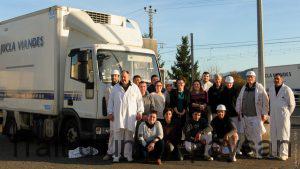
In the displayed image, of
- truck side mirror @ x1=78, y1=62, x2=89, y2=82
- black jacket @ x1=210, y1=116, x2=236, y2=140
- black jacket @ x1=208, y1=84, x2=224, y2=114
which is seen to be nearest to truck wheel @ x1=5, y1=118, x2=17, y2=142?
truck side mirror @ x1=78, y1=62, x2=89, y2=82

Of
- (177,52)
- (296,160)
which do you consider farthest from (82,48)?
(177,52)

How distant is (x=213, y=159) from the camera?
31.4 ft

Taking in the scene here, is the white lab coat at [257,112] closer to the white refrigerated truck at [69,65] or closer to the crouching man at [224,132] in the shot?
the crouching man at [224,132]

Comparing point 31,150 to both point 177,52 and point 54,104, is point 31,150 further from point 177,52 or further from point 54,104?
point 177,52

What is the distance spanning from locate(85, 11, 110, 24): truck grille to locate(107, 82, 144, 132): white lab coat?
272 centimetres

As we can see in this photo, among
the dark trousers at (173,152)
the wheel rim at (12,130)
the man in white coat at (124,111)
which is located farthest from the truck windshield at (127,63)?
the wheel rim at (12,130)

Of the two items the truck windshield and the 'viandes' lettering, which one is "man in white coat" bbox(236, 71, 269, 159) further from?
the 'viandes' lettering

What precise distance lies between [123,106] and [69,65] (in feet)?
7.30

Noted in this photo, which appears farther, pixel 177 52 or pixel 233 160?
pixel 177 52

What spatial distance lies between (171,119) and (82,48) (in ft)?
8.87

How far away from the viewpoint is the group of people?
933cm

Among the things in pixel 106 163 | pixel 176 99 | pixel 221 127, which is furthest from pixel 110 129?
pixel 221 127

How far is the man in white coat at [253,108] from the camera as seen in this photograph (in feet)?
31.9

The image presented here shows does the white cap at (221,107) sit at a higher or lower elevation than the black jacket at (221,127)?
higher
